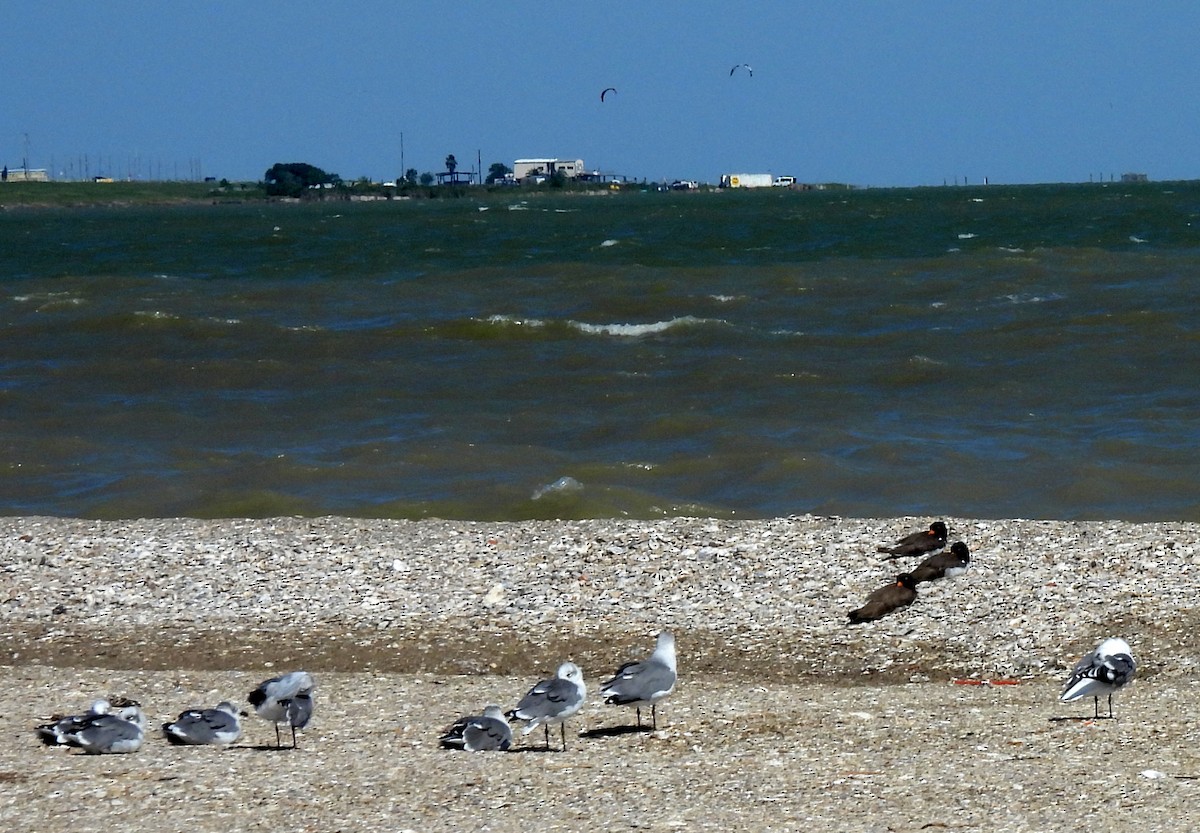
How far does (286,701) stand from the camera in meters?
7.84

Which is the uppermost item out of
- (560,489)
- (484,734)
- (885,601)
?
(484,734)

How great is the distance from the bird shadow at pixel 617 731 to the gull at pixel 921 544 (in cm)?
415

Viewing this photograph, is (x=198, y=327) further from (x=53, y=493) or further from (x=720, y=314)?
(x=53, y=493)

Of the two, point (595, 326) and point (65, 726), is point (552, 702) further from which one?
point (595, 326)

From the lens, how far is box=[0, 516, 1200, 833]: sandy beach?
22.7 feet

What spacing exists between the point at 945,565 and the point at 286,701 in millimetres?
5366

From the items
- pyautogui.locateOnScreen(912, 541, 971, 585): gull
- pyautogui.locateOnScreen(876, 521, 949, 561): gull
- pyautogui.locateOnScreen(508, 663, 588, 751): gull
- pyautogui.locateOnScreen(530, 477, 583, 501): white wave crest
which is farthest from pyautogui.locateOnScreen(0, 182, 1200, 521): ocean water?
pyautogui.locateOnScreen(508, 663, 588, 751): gull

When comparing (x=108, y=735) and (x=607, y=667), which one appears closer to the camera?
(x=108, y=735)

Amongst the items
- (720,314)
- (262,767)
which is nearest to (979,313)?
(720,314)

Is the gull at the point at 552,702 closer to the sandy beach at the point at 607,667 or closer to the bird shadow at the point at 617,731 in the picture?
the sandy beach at the point at 607,667

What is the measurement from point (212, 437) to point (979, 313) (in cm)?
1562

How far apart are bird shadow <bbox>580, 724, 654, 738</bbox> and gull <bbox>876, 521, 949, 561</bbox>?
415 centimetres

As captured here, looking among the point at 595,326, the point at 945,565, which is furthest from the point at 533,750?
the point at 595,326

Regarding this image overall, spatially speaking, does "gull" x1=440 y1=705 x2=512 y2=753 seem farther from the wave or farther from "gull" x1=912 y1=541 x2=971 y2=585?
the wave
